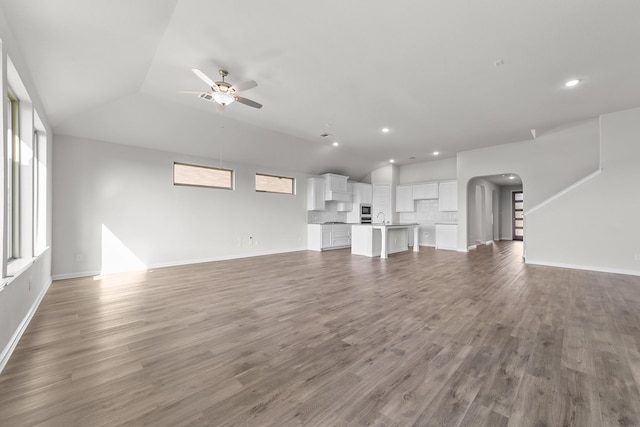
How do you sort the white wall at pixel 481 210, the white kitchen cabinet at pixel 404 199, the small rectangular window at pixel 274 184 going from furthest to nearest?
the white kitchen cabinet at pixel 404 199, the white wall at pixel 481 210, the small rectangular window at pixel 274 184

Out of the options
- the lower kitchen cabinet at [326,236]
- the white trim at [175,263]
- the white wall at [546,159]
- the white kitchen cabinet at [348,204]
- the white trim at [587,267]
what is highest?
the white wall at [546,159]

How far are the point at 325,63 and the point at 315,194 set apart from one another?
533 centimetres

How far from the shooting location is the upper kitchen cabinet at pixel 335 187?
8.71 m

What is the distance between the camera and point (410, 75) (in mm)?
3611

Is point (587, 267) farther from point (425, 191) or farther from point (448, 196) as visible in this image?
point (425, 191)

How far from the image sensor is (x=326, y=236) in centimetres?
846

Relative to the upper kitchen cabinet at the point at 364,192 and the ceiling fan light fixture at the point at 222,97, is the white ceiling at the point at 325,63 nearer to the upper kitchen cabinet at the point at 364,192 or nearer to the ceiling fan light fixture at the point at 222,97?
the ceiling fan light fixture at the point at 222,97

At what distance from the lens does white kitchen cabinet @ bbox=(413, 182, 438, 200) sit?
8.91 m

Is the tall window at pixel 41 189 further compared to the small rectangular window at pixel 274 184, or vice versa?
the small rectangular window at pixel 274 184

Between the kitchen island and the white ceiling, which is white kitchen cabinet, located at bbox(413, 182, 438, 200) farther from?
the white ceiling

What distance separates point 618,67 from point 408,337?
4.59m

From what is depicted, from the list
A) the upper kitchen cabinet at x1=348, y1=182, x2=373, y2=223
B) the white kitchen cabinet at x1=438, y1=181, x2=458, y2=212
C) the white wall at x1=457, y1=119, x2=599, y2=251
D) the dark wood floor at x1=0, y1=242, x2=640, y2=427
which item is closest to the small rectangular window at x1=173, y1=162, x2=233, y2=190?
the dark wood floor at x1=0, y1=242, x2=640, y2=427

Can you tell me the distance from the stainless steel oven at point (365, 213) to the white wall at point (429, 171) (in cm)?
172

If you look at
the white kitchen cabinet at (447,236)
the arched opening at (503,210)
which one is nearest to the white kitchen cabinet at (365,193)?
the white kitchen cabinet at (447,236)
